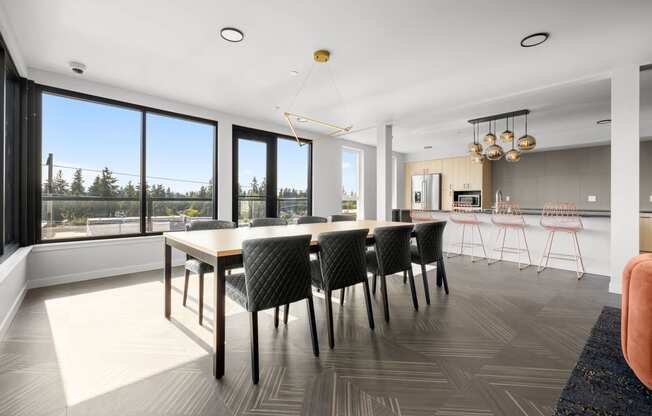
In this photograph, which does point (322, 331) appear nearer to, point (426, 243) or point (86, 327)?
point (426, 243)

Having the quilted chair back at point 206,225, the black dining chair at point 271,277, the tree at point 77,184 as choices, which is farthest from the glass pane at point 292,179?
the black dining chair at point 271,277

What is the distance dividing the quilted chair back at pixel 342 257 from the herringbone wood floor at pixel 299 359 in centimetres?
46

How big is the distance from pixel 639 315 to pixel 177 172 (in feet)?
17.3

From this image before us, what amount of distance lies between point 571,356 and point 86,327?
3740 mm

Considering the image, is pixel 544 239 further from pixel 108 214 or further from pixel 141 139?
pixel 108 214

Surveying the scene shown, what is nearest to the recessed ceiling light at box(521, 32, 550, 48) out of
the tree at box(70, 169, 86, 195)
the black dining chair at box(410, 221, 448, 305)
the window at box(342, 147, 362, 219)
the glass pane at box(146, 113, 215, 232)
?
the black dining chair at box(410, 221, 448, 305)

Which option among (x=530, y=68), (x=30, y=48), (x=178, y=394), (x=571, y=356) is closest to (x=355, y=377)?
(x=178, y=394)

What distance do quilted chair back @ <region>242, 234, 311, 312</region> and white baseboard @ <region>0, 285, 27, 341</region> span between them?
2121mm

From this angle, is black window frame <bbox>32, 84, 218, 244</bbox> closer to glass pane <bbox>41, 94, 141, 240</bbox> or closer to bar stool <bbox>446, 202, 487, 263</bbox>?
glass pane <bbox>41, 94, 141, 240</bbox>

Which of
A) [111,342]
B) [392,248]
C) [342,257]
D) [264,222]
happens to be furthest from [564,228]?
[111,342]

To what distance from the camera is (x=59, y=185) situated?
382 centimetres

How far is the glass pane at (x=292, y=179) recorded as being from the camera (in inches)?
244

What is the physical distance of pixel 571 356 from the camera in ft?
6.75

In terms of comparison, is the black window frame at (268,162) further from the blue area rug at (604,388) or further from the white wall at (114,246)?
the blue area rug at (604,388)
